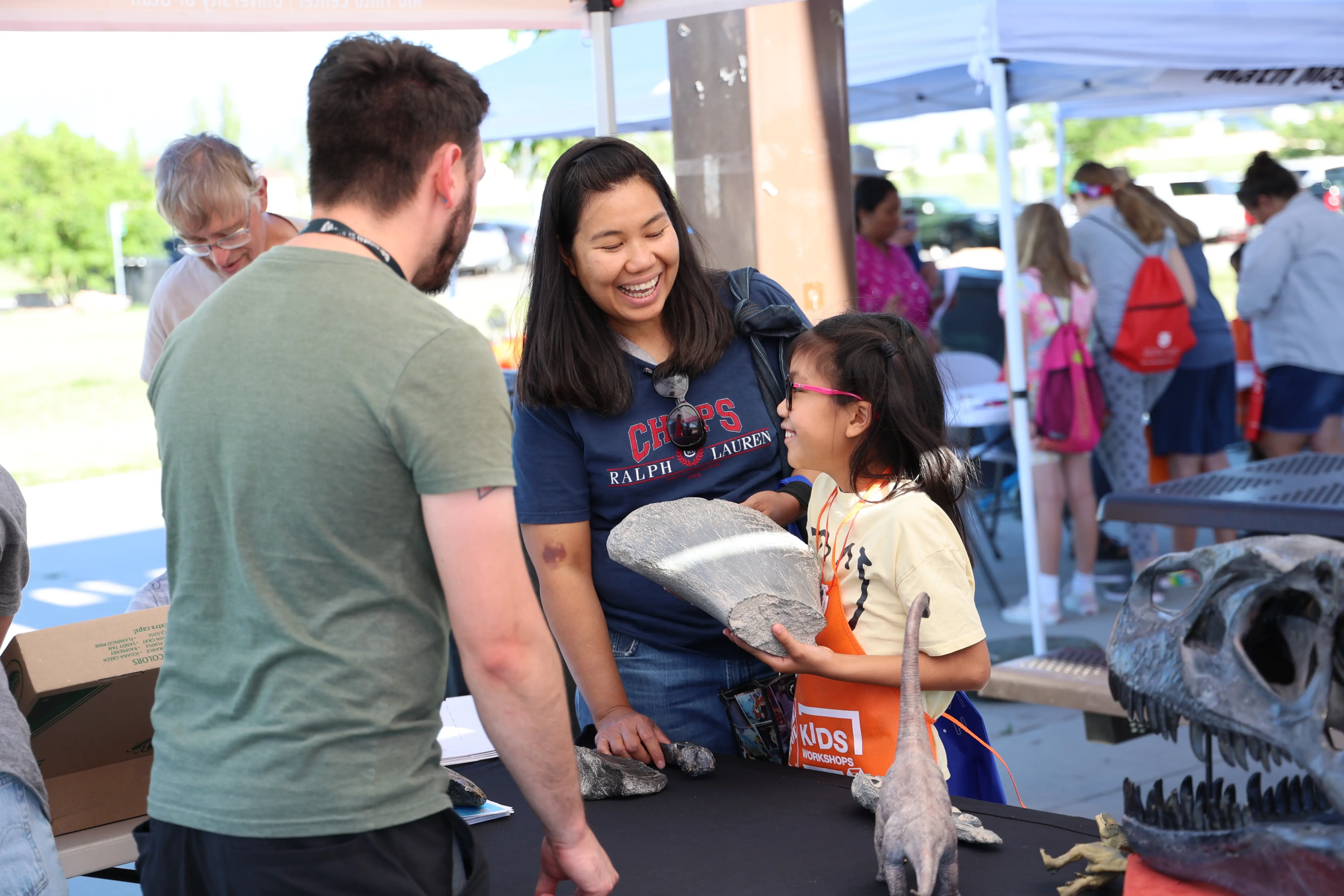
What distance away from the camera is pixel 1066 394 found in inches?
196

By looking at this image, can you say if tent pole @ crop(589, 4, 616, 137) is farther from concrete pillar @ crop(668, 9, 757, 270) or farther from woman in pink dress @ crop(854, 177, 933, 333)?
woman in pink dress @ crop(854, 177, 933, 333)

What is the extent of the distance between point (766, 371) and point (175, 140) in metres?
1.87

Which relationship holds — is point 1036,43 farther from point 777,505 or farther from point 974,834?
point 974,834

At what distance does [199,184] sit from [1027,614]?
12.6ft

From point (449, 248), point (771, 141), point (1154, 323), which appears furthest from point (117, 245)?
point (449, 248)

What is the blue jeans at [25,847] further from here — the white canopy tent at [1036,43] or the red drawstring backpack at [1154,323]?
the red drawstring backpack at [1154,323]

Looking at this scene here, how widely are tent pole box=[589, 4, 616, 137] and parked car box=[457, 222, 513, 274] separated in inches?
647

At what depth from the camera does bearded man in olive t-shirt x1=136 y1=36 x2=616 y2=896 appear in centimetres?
109

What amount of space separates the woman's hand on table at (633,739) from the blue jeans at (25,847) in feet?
2.46

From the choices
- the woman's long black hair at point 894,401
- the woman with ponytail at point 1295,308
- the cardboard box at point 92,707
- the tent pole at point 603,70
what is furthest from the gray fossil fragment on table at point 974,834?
the woman with ponytail at point 1295,308

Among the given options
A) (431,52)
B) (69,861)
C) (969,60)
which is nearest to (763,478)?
(431,52)

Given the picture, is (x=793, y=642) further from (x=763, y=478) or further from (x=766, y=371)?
(x=766, y=371)

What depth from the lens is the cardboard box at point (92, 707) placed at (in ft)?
6.17

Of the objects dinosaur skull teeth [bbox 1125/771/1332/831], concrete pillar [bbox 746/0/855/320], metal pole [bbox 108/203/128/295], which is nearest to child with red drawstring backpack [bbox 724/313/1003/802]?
dinosaur skull teeth [bbox 1125/771/1332/831]
